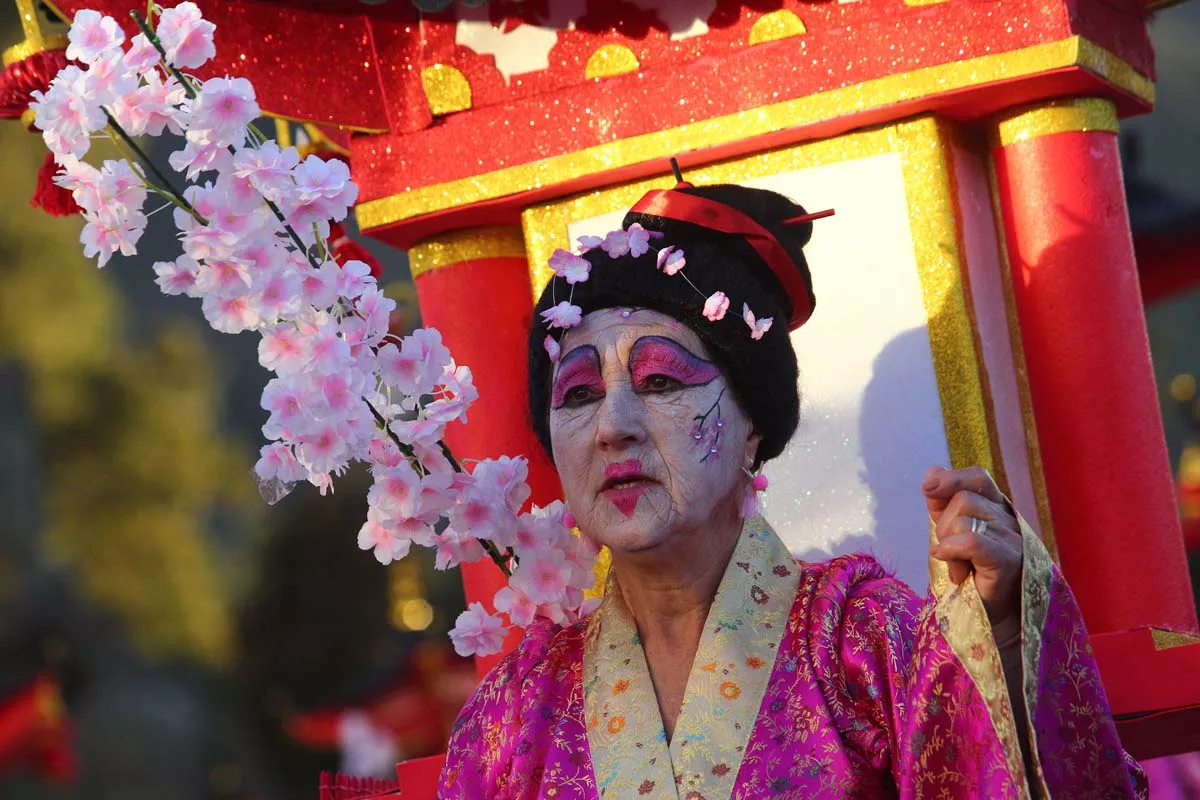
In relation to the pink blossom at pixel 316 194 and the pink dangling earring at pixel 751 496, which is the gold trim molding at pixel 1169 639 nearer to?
the pink dangling earring at pixel 751 496

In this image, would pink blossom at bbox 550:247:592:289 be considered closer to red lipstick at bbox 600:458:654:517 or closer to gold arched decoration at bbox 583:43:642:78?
red lipstick at bbox 600:458:654:517

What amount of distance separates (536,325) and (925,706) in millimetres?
794

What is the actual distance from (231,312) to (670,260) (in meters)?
0.56

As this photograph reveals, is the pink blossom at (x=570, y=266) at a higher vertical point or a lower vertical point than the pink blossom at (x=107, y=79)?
lower

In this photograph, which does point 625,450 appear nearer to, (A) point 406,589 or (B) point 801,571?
(B) point 801,571

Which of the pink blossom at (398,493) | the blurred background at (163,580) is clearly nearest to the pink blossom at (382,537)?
the pink blossom at (398,493)

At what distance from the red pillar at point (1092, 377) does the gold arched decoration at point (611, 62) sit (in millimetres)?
606

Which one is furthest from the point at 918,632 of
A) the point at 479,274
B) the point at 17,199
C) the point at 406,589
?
the point at 17,199

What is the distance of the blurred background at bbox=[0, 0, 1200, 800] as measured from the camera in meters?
6.24

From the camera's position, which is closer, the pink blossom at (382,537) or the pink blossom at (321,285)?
the pink blossom at (321,285)

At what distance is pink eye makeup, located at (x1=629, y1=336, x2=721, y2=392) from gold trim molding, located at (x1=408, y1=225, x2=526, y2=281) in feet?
2.62

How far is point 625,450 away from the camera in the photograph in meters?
1.98

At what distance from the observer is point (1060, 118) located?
8.05 ft

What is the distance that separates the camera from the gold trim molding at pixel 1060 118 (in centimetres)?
246
